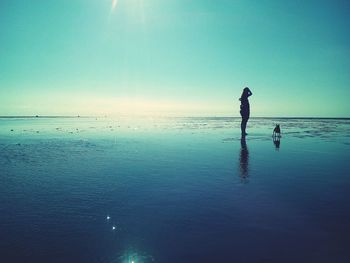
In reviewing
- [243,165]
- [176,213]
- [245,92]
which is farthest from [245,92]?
[176,213]

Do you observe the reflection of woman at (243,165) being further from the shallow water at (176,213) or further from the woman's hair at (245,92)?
the woman's hair at (245,92)

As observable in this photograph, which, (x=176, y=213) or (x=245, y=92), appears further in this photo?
(x=245, y=92)

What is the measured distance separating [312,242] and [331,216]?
4.66ft

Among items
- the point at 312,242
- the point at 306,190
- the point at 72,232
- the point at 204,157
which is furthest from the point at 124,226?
the point at 204,157

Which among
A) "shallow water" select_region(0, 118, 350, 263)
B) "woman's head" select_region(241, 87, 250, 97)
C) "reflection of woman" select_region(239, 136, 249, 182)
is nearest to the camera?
"shallow water" select_region(0, 118, 350, 263)

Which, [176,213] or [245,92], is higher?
[245,92]

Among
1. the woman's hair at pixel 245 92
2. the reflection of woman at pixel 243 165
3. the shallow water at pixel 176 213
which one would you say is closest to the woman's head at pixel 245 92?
the woman's hair at pixel 245 92

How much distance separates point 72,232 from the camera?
4.89m

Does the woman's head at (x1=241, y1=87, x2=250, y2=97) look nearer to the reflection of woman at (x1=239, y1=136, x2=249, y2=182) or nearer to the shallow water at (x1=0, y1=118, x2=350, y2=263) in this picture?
the reflection of woman at (x1=239, y1=136, x2=249, y2=182)

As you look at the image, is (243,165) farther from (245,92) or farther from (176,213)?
(245,92)

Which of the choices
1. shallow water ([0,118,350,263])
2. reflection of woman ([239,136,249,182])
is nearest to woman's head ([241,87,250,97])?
reflection of woman ([239,136,249,182])

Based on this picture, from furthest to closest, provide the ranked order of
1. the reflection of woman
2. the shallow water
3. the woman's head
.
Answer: the woman's head → the reflection of woman → the shallow water

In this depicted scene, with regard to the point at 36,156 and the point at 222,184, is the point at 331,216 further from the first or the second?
the point at 36,156

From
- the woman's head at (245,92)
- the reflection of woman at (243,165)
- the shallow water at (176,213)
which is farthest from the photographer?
the woman's head at (245,92)
